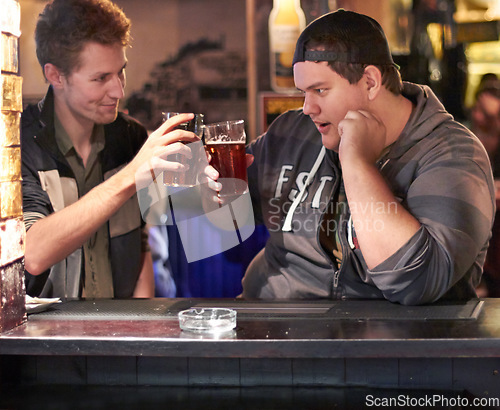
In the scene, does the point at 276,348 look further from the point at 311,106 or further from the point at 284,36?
the point at 284,36

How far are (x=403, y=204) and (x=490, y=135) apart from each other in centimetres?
244

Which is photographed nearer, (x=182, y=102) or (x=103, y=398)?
(x=103, y=398)

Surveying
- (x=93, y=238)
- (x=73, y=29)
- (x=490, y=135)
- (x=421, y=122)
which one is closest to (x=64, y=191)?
(x=93, y=238)

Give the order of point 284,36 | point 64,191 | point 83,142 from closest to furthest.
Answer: point 64,191 < point 83,142 < point 284,36

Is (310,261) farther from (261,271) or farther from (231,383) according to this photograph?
(231,383)

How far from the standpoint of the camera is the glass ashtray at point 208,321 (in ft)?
4.34

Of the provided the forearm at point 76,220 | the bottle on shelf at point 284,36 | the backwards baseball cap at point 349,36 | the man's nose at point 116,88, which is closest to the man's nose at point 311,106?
the backwards baseball cap at point 349,36

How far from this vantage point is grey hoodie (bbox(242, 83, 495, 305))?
1589 millimetres

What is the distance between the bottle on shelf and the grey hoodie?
4.85ft

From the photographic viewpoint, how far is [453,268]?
5.21 ft

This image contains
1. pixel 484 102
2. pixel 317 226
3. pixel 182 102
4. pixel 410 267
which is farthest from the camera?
pixel 182 102

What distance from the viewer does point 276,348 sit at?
1.24m

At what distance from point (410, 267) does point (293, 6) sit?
2.57m

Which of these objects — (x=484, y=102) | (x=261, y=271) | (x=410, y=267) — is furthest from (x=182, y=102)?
(x=410, y=267)
